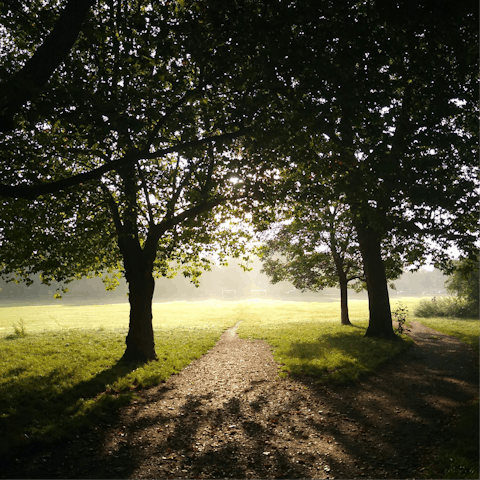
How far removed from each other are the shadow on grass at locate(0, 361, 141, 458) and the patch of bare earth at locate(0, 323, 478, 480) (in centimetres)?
51

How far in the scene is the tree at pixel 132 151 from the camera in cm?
938

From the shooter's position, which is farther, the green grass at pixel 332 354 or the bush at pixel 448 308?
the bush at pixel 448 308

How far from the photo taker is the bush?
40.7 m

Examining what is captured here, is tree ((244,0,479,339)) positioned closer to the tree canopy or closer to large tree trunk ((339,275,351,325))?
the tree canopy

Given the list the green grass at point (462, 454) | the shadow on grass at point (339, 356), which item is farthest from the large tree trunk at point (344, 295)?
the green grass at point (462, 454)

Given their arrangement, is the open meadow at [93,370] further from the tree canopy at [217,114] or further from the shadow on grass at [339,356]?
the tree canopy at [217,114]

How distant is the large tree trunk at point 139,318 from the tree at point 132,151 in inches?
1.9

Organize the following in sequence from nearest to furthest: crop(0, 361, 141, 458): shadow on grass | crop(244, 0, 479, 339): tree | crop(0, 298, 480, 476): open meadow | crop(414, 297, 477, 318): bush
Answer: crop(0, 361, 141, 458): shadow on grass < crop(0, 298, 480, 476): open meadow < crop(244, 0, 479, 339): tree < crop(414, 297, 477, 318): bush

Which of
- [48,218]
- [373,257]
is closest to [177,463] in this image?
[48,218]

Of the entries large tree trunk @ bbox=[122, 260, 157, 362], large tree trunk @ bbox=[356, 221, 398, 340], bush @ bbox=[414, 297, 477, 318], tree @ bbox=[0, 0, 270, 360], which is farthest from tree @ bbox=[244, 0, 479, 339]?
bush @ bbox=[414, 297, 477, 318]

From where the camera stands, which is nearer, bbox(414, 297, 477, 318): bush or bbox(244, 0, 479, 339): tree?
bbox(244, 0, 479, 339): tree

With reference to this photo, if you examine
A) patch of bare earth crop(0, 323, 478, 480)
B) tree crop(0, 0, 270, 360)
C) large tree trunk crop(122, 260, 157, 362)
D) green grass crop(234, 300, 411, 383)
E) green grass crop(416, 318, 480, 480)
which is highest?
tree crop(0, 0, 270, 360)

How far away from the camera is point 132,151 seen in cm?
1090

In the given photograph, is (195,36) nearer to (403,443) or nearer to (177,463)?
(177,463)
